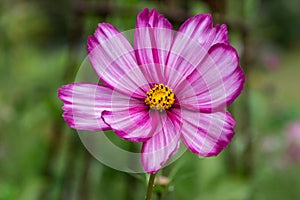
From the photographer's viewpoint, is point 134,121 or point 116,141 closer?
point 134,121

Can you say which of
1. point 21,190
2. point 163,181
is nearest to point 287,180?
point 21,190

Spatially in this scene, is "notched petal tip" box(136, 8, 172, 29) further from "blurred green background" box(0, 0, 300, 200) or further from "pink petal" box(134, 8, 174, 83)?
"blurred green background" box(0, 0, 300, 200)

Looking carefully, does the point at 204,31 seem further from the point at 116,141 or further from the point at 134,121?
the point at 116,141

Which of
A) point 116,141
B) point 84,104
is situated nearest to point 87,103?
point 84,104

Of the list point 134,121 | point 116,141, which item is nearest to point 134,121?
point 134,121

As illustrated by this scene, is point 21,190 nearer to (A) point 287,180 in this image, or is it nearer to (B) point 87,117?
(A) point 287,180
